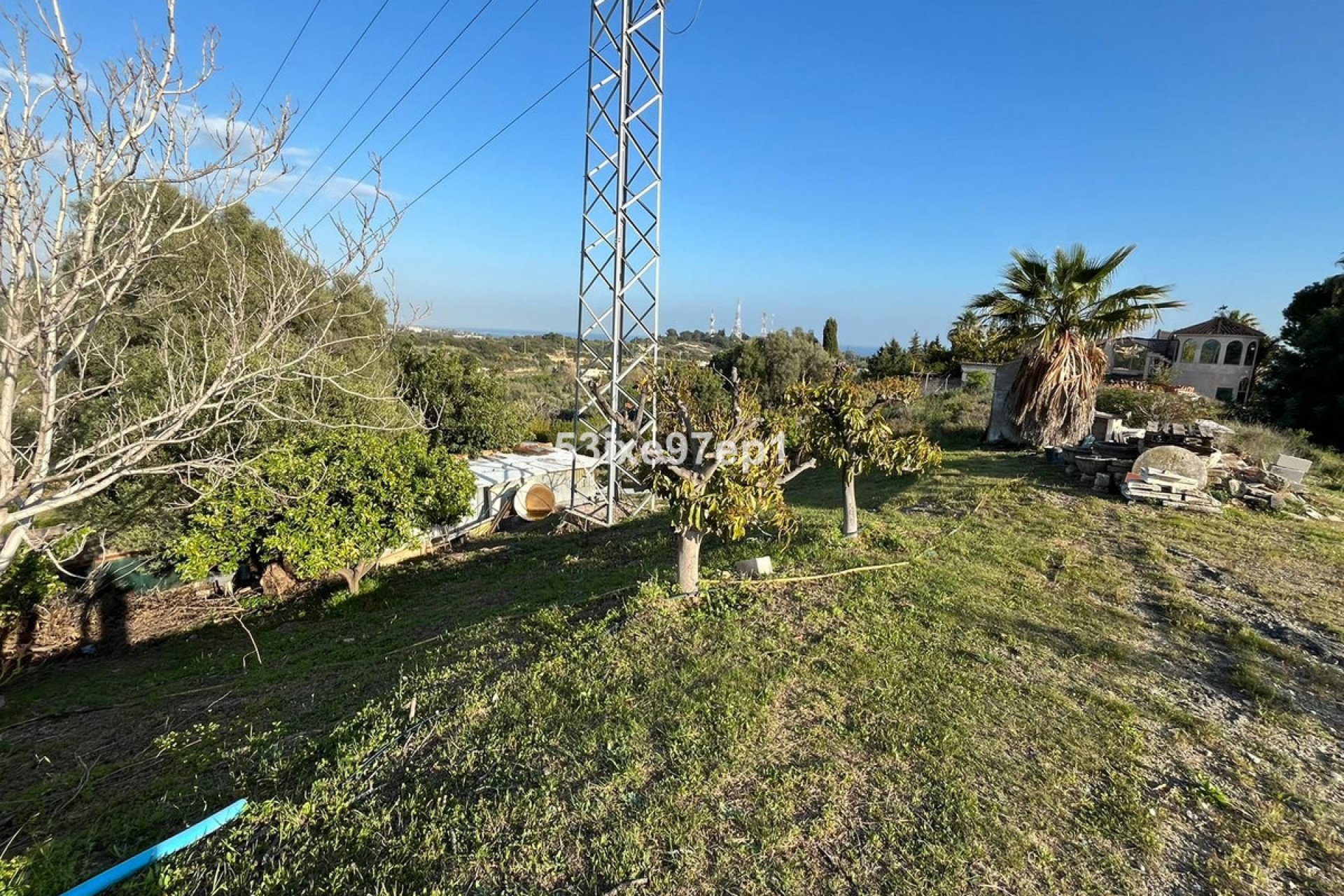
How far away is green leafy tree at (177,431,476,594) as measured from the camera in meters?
6.43

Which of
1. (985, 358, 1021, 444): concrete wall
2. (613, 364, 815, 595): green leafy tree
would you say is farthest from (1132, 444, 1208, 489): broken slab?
(613, 364, 815, 595): green leafy tree

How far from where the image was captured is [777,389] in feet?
101

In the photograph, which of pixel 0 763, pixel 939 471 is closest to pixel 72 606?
pixel 0 763

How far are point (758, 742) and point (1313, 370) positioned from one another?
21.0m

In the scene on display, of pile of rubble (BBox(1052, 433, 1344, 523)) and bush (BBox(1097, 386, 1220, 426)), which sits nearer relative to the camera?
pile of rubble (BBox(1052, 433, 1344, 523))

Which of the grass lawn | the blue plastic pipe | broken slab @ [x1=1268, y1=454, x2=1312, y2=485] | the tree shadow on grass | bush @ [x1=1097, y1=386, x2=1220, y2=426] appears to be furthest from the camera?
bush @ [x1=1097, y1=386, x2=1220, y2=426]

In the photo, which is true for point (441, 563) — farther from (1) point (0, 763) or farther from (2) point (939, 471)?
(2) point (939, 471)

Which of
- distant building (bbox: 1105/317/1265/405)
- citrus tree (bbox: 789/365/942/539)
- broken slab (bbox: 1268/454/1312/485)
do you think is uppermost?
distant building (bbox: 1105/317/1265/405)

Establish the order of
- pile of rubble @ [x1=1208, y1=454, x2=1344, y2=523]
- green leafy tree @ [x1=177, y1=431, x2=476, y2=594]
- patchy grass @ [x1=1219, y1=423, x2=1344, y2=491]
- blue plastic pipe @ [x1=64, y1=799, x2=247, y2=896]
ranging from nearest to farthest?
1. blue plastic pipe @ [x1=64, y1=799, x2=247, y2=896]
2. green leafy tree @ [x1=177, y1=431, x2=476, y2=594]
3. pile of rubble @ [x1=1208, y1=454, x2=1344, y2=523]
4. patchy grass @ [x1=1219, y1=423, x2=1344, y2=491]

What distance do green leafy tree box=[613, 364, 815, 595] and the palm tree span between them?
830cm

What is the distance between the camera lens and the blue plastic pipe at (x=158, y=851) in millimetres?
2200

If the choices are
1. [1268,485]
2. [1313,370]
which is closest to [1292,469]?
[1268,485]

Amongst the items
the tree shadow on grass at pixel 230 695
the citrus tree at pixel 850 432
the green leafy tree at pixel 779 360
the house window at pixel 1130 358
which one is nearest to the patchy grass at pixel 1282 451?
the citrus tree at pixel 850 432

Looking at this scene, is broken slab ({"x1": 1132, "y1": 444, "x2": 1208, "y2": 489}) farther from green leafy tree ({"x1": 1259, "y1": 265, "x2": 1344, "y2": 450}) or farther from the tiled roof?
the tiled roof
